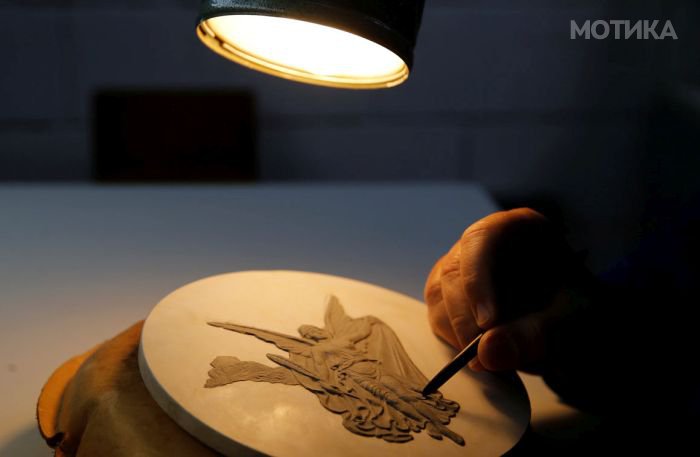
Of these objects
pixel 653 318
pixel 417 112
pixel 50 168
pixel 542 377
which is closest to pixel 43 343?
pixel 542 377

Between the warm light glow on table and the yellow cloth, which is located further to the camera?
the warm light glow on table

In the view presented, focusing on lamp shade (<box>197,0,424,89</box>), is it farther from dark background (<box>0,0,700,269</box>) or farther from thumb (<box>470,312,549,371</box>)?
dark background (<box>0,0,700,269</box>)

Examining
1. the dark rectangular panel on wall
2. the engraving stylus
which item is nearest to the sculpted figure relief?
the engraving stylus

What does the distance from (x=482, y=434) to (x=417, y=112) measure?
1641mm

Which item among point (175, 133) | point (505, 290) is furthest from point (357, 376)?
point (175, 133)

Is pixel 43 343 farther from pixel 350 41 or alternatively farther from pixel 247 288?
pixel 350 41

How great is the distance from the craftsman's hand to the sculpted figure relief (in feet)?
0.24

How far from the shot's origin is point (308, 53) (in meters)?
0.91

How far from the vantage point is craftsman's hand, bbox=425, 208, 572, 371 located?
31.6 inches

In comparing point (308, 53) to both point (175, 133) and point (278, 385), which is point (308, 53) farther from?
point (175, 133)

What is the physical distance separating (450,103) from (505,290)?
152 centimetres

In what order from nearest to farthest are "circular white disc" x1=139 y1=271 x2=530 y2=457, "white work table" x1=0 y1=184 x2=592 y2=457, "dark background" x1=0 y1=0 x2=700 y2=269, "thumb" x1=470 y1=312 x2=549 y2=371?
"circular white disc" x1=139 y1=271 x2=530 y2=457 < "thumb" x1=470 y1=312 x2=549 y2=371 < "white work table" x1=0 y1=184 x2=592 y2=457 < "dark background" x1=0 y1=0 x2=700 y2=269

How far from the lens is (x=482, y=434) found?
Answer: 74 cm

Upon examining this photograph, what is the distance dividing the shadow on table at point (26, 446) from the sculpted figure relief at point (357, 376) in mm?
266
